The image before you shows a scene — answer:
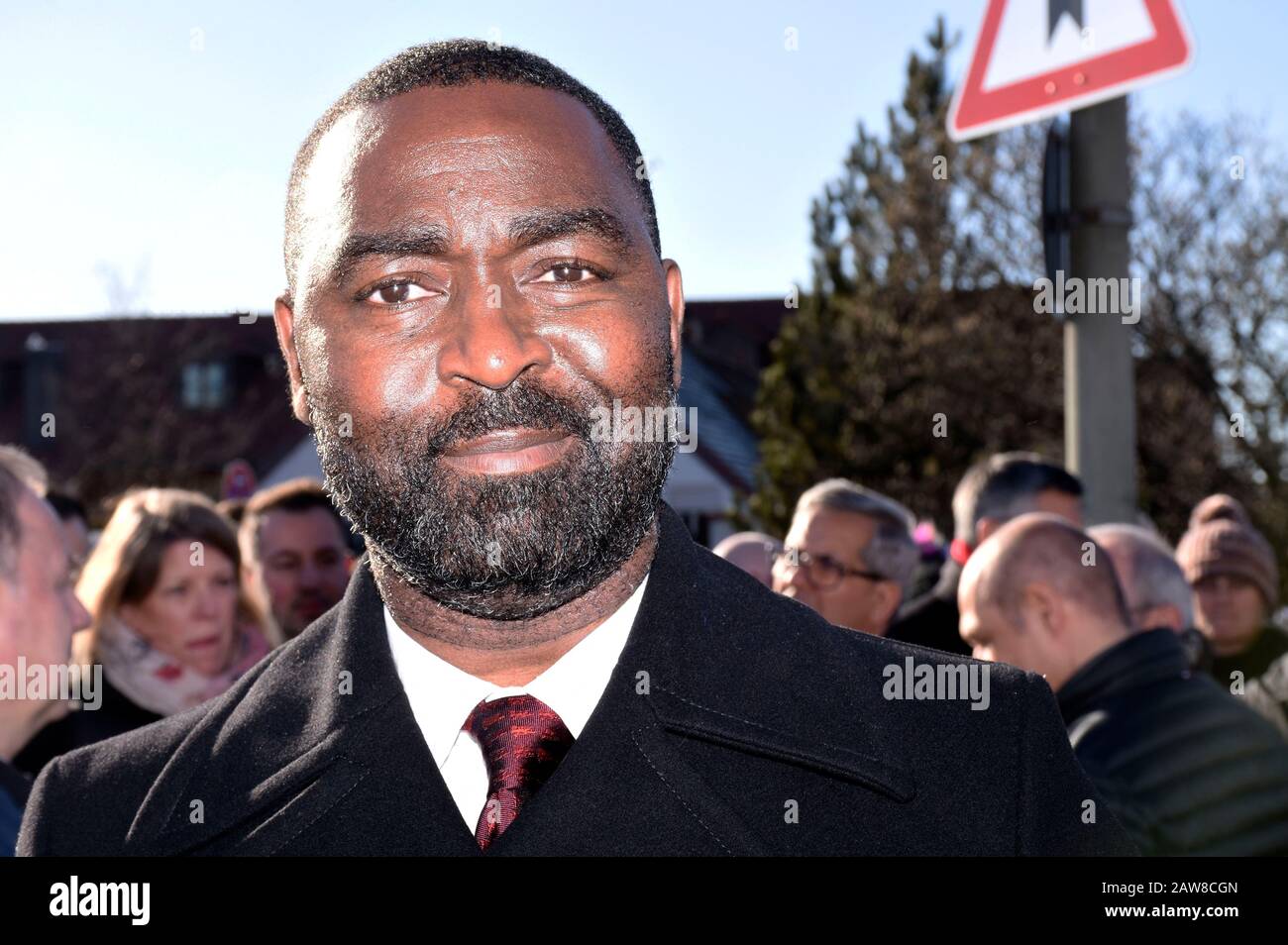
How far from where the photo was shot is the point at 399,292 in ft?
5.31

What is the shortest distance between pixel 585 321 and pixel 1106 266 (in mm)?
1275

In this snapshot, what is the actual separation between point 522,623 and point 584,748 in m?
0.16

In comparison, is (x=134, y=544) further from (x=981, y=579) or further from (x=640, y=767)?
(x=640, y=767)

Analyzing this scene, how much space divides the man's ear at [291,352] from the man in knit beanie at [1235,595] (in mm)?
5420

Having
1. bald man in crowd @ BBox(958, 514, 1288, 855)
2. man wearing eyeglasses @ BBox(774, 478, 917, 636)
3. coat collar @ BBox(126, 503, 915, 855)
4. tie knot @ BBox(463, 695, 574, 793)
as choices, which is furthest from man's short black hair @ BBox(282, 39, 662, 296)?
man wearing eyeglasses @ BBox(774, 478, 917, 636)

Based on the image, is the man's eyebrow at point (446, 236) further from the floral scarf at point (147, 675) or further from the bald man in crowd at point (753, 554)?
the bald man in crowd at point (753, 554)

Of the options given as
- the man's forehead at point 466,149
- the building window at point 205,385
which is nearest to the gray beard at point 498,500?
the man's forehead at point 466,149

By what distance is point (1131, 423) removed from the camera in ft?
9.53

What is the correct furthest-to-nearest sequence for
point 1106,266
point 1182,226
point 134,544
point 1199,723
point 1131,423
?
point 1182,226, point 134,544, point 1199,723, point 1131,423, point 1106,266

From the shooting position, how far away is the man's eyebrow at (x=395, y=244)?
1.59 meters

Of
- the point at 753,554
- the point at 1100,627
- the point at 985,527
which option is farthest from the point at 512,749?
the point at 753,554

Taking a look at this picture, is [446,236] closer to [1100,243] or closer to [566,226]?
[566,226]

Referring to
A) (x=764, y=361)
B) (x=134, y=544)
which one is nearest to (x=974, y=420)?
(x=764, y=361)

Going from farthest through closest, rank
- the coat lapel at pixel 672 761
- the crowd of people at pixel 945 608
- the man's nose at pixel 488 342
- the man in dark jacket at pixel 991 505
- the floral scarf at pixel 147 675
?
the man in dark jacket at pixel 991 505
the floral scarf at pixel 147 675
the crowd of people at pixel 945 608
the coat lapel at pixel 672 761
the man's nose at pixel 488 342
